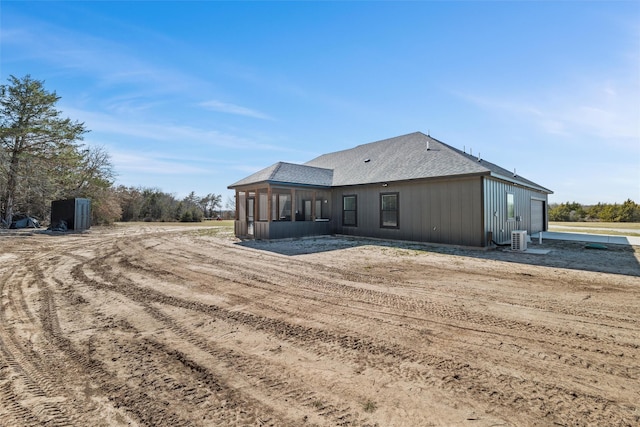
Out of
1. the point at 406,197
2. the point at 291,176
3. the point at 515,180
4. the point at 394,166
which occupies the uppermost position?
the point at 394,166

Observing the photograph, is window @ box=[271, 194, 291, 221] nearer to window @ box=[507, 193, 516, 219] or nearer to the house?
the house

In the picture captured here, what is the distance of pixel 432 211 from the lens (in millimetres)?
10469

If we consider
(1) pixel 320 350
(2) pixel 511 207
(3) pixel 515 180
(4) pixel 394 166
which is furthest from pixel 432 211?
(1) pixel 320 350

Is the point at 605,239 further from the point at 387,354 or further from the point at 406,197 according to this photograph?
the point at 387,354

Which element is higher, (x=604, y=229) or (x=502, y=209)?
(x=502, y=209)

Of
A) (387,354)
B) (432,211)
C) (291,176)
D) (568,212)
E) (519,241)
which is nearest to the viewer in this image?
(387,354)

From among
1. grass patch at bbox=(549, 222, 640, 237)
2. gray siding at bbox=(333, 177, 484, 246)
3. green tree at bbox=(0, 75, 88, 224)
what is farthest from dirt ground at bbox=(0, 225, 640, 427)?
green tree at bbox=(0, 75, 88, 224)

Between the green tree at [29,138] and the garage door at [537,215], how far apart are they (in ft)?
96.7

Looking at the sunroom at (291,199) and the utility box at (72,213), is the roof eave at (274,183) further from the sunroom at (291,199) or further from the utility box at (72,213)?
the utility box at (72,213)

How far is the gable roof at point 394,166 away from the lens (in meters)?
10.3

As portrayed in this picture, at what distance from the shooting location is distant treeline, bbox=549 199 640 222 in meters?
23.4

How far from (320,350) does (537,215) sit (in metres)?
18.1

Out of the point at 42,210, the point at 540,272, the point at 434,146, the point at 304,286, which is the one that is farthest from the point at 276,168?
the point at 42,210

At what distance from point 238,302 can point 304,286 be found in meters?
1.28
